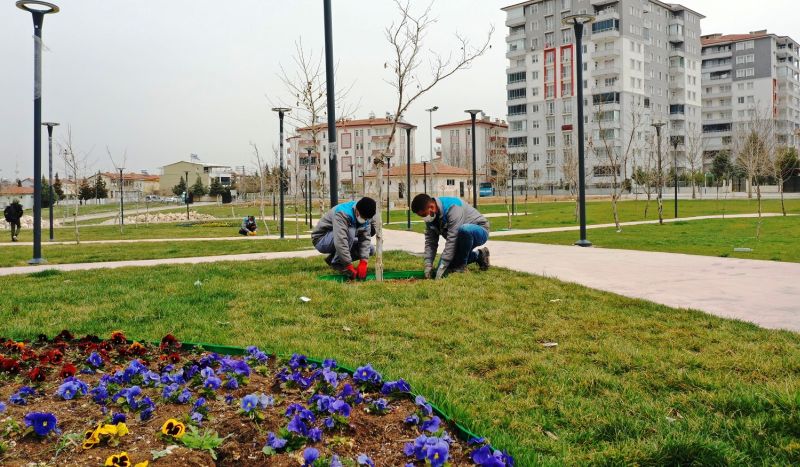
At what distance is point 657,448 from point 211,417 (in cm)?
210

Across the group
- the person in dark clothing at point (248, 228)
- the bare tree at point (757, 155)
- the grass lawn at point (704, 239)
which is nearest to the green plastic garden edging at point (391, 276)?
the grass lawn at point (704, 239)

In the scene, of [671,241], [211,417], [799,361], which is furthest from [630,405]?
[671,241]

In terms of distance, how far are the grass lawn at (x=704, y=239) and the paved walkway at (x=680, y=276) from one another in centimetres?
140

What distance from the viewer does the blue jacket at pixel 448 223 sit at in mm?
8383

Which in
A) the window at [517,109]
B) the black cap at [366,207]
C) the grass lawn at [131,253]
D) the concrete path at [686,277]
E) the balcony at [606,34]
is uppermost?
the balcony at [606,34]

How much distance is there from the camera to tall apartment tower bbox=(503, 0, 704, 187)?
75.6 meters

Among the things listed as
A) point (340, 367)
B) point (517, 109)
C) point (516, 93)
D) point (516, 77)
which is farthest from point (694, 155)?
point (340, 367)

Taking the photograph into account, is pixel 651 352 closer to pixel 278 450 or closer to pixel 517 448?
pixel 517 448

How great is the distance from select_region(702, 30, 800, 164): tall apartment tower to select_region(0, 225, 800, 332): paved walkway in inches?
3791

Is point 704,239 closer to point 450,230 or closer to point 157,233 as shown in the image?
point 450,230

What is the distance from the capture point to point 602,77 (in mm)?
77125

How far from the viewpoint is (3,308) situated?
263 inches

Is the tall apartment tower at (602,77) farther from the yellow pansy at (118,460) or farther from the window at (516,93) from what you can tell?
the yellow pansy at (118,460)

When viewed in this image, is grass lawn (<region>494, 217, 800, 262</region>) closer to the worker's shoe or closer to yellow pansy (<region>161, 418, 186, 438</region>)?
the worker's shoe
